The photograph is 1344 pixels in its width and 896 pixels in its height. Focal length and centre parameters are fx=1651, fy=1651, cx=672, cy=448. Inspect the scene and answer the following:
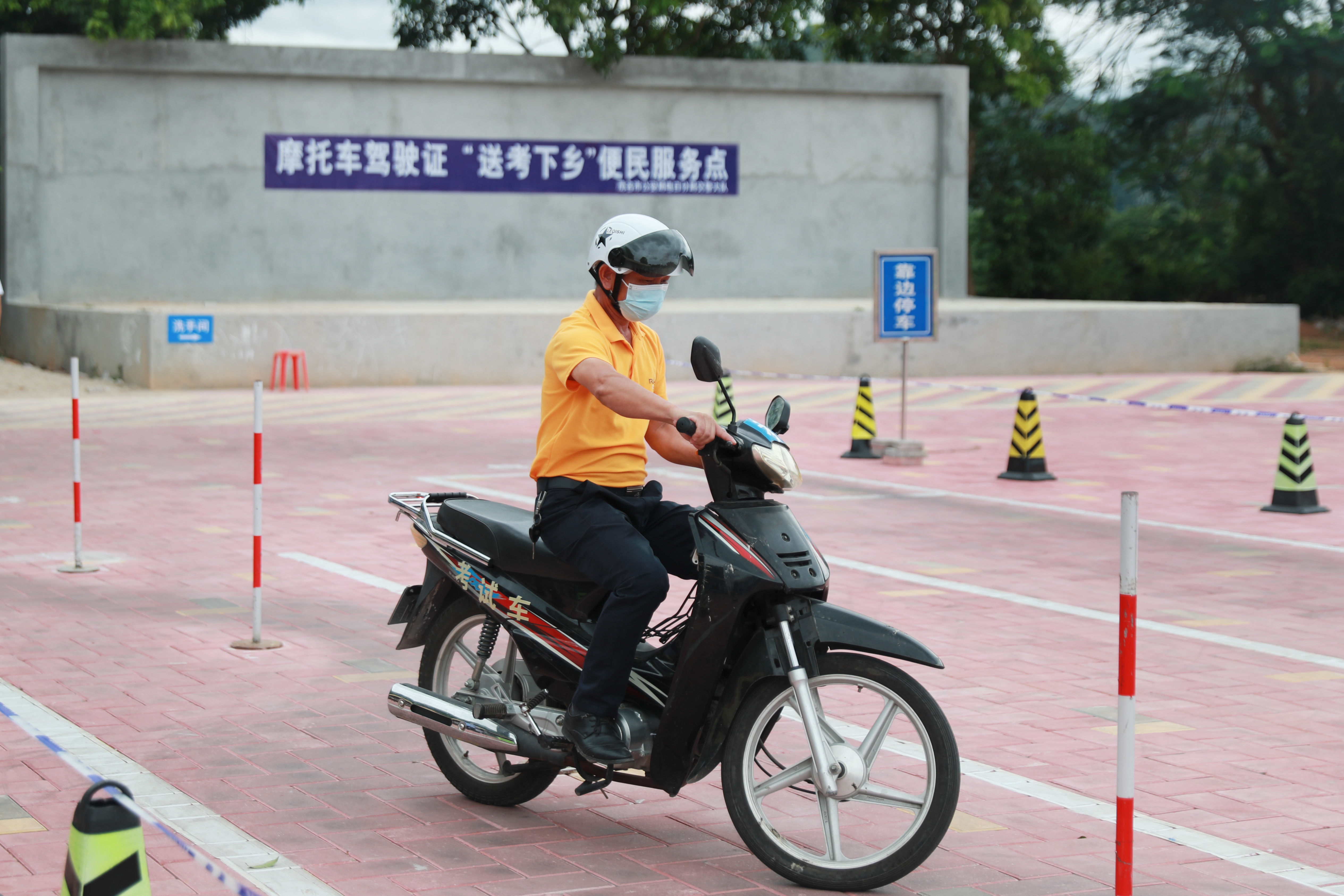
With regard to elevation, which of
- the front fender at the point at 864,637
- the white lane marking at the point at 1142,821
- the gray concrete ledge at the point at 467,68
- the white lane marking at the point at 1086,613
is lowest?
the white lane marking at the point at 1142,821

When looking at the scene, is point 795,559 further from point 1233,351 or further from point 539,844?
point 1233,351

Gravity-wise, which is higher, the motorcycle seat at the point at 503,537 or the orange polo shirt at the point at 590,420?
the orange polo shirt at the point at 590,420

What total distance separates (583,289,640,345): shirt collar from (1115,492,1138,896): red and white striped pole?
159 centimetres

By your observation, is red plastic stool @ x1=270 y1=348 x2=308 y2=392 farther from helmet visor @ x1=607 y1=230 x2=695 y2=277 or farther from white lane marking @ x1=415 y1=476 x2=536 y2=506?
helmet visor @ x1=607 y1=230 x2=695 y2=277

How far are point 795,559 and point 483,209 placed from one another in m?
23.1

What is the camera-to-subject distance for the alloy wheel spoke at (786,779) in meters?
4.41

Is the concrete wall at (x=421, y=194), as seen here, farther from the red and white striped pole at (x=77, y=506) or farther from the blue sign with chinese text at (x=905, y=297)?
the red and white striped pole at (x=77, y=506)

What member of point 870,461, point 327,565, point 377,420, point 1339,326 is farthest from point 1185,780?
point 1339,326

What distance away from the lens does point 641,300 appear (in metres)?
4.71

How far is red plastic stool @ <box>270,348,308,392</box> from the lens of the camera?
→ 22375 mm

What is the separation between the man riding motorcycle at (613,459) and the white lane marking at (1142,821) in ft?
2.05

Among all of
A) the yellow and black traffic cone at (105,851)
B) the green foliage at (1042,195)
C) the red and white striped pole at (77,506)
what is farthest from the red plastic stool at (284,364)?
the green foliage at (1042,195)

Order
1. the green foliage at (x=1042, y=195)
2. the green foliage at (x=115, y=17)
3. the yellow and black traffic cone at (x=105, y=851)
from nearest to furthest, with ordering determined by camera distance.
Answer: the yellow and black traffic cone at (x=105, y=851), the green foliage at (x=115, y=17), the green foliage at (x=1042, y=195)

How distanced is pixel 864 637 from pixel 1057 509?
8.14m
